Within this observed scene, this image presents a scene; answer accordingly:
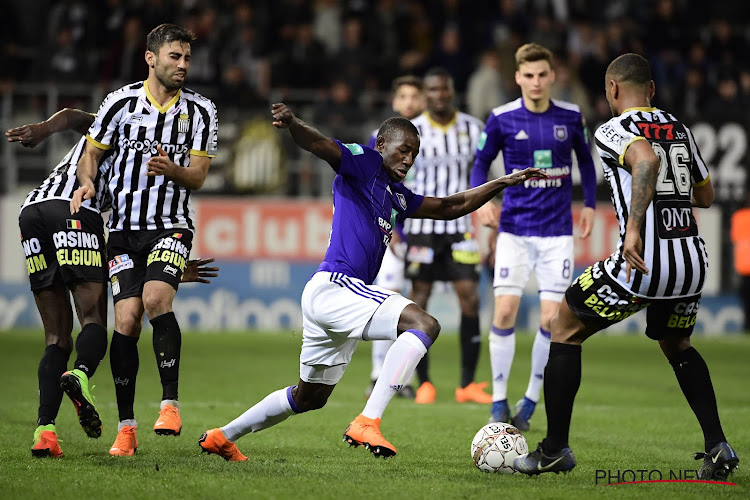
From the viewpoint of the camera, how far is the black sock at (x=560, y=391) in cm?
547

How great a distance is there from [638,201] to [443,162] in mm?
4524

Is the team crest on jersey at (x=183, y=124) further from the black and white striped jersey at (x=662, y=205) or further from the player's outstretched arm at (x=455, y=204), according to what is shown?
the black and white striped jersey at (x=662, y=205)

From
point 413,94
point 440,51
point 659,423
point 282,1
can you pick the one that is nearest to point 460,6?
point 440,51

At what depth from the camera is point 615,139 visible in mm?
5355

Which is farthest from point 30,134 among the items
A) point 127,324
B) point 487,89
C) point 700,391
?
point 487,89

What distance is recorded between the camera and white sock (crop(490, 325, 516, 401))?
784cm

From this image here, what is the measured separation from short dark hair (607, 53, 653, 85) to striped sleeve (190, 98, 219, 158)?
7.84 ft

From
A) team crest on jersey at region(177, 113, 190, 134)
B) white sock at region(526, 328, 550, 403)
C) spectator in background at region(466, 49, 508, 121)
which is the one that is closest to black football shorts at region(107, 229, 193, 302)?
team crest on jersey at region(177, 113, 190, 134)

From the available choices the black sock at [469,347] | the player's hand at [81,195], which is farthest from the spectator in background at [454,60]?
the player's hand at [81,195]

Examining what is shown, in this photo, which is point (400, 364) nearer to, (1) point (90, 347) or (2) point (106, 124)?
(1) point (90, 347)

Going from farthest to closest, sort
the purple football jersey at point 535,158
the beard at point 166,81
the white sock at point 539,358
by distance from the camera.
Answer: the purple football jersey at point 535,158 → the white sock at point 539,358 → the beard at point 166,81

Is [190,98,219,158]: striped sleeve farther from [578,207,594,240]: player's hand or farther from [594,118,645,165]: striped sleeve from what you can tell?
[578,207,594,240]: player's hand

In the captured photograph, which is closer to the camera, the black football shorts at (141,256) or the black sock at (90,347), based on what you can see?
the black sock at (90,347)

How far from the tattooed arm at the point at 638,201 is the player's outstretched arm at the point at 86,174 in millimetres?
2981
